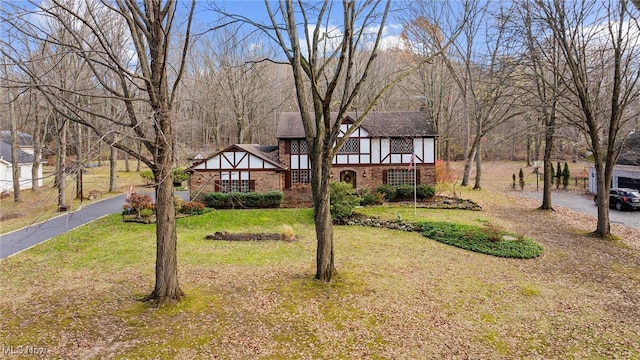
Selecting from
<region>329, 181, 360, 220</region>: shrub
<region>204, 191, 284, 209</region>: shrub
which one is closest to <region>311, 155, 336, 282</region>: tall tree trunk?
<region>329, 181, 360, 220</region>: shrub

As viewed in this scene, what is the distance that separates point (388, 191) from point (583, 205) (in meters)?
11.9

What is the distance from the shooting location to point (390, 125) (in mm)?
26172

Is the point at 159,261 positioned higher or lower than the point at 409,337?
higher

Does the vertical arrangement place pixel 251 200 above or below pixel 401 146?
below

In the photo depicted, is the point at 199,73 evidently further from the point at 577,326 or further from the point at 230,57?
the point at 577,326

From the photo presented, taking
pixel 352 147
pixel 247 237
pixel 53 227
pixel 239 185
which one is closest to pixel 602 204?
pixel 247 237

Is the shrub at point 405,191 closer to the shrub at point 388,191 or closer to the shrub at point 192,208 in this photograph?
the shrub at point 388,191

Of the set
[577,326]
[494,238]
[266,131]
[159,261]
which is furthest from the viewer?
[266,131]

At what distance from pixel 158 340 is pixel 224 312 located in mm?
1520

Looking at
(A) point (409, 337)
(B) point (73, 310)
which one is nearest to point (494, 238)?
(A) point (409, 337)

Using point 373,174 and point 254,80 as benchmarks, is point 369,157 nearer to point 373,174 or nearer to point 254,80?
point 373,174

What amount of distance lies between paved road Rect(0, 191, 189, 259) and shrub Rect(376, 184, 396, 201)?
43.5 ft

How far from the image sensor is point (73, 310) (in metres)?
8.00

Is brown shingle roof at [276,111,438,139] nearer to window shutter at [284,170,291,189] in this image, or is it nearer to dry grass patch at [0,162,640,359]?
window shutter at [284,170,291,189]
